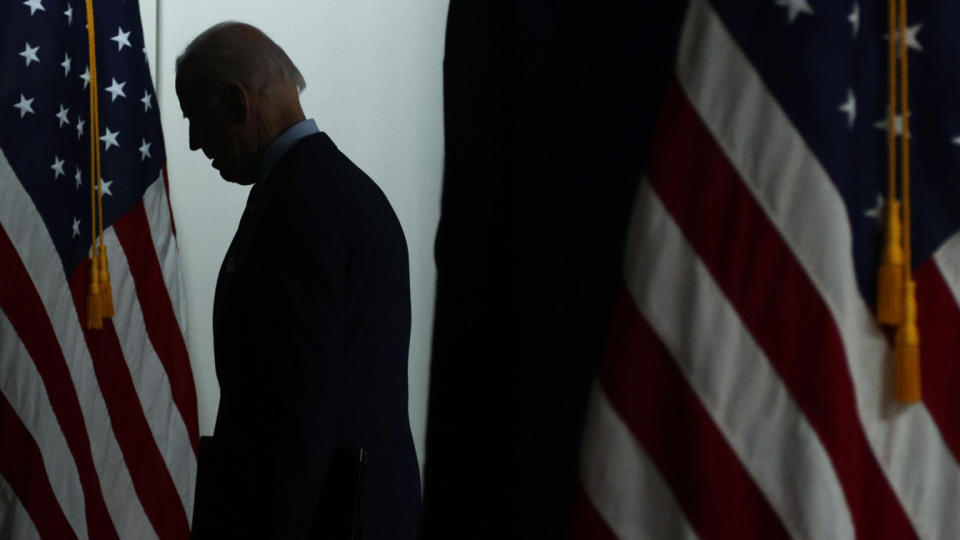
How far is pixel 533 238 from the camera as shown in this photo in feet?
3.12

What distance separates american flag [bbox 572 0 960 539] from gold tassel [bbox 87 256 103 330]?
5.46ft

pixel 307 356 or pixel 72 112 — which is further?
pixel 72 112

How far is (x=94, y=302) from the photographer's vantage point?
2285mm

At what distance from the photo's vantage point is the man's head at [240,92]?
1.54 metres

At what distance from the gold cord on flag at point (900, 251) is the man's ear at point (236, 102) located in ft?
3.15

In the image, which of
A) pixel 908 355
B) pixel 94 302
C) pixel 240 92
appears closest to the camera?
pixel 908 355

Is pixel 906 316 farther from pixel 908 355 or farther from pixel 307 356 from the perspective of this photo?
pixel 307 356

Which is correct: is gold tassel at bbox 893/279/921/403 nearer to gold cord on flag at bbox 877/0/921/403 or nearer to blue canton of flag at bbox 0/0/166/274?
gold cord on flag at bbox 877/0/921/403

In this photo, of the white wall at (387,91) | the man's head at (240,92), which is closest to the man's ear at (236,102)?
the man's head at (240,92)

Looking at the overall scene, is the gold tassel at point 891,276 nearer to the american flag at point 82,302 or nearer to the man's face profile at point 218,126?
the man's face profile at point 218,126

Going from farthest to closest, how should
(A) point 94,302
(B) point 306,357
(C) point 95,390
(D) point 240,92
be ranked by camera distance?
(C) point 95,390 < (A) point 94,302 < (D) point 240,92 < (B) point 306,357

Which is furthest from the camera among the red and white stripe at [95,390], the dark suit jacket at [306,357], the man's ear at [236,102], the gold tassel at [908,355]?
the red and white stripe at [95,390]

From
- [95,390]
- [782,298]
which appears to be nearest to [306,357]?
[782,298]

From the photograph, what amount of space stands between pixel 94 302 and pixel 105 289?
5 cm
